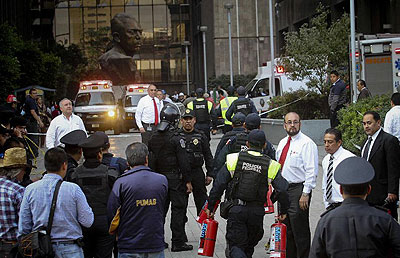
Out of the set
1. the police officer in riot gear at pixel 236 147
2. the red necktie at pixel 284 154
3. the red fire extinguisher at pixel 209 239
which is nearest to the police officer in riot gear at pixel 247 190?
the red fire extinguisher at pixel 209 239

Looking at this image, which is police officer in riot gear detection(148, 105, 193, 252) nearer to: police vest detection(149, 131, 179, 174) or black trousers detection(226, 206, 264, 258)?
police vest detection(149, 131, 179, 174)

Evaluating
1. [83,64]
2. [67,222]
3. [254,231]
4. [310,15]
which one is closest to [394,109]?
[254,231]

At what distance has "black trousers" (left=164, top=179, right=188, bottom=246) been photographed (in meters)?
10.0

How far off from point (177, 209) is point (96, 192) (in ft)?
11.2

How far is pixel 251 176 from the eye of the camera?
7.43 m

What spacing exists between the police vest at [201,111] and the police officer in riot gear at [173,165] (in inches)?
272

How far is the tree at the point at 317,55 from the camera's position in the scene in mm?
24875

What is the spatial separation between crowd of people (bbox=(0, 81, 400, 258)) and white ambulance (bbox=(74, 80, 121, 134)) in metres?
21.9

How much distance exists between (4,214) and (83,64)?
202 feet

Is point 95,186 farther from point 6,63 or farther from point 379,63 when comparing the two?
point 6,63

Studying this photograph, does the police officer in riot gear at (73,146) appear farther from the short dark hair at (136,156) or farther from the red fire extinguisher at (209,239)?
the red fire extinguisher at (209,239)

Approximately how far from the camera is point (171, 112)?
10078 millimetres

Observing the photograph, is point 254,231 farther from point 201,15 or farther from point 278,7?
point 201,15

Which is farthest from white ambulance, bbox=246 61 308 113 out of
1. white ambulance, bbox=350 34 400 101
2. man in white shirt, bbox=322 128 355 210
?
man in white shirt, bbox=322 128 355 210
